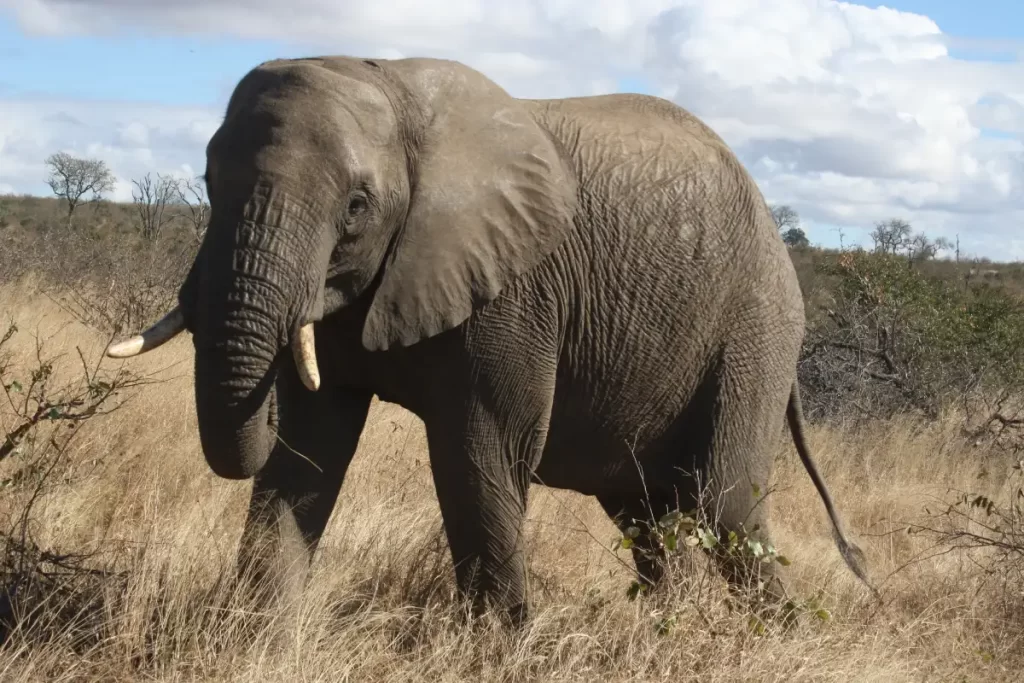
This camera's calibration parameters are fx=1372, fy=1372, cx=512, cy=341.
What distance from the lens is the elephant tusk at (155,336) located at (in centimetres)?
407

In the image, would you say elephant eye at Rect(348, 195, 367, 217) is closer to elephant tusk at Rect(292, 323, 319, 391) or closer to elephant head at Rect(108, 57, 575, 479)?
elephant head at Rect(108, 57, 575, 479)

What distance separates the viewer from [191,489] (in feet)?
22.3

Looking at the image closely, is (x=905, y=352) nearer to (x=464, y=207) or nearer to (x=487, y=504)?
(x=487, y=504)

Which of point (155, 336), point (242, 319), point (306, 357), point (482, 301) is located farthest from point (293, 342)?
point (482, 301)

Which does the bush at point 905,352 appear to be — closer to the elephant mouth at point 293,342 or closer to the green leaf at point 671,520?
the green leaf at point 671,520

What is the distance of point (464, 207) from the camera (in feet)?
15.0

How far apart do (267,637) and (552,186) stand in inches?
71.4

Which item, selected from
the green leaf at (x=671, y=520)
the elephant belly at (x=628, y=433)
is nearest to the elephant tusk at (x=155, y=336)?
the elephant belly at (x=628, y=433)

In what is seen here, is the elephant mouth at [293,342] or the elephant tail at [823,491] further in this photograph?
the elephant tail at [823,491]

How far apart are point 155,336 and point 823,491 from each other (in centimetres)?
310

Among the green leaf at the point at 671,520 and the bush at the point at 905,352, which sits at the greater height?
the bush at the point at 905,352

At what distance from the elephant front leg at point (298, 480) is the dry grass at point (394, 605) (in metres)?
0.14

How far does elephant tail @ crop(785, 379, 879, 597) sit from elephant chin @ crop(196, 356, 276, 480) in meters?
2.51

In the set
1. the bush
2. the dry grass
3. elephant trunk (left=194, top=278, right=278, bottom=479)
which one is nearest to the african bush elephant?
elephant trunk (left=194, top=278, right=278, bottom=479)
